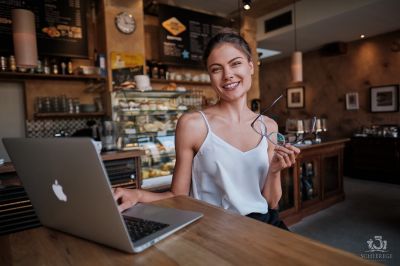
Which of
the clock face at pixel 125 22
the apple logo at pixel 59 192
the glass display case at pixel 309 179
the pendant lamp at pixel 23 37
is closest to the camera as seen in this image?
the apple logo at pixel 59 192

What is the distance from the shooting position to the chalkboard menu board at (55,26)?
10.8ft

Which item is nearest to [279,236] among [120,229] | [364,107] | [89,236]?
[120,229]

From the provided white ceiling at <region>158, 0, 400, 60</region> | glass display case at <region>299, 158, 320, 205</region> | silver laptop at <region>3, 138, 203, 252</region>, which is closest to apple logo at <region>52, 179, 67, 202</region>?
silver laptop at <region>3, 138, 203, 252</region>

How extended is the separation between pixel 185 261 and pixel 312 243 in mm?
303

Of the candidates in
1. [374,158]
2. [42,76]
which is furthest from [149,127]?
[374,158]

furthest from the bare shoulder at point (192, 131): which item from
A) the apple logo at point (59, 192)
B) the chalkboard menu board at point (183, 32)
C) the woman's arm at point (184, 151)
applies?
the chalkboard menu board at point (183, 32)

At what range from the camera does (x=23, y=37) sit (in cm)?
255

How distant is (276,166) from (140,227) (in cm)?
60

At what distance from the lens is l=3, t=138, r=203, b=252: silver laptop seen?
585mm

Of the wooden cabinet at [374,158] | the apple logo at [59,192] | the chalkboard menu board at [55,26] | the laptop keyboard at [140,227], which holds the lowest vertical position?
the wooden cabinet at [374,158]

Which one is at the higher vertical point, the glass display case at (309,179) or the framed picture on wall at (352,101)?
the framed picture on wall at (352,101)

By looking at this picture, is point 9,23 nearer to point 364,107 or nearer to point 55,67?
point 55,67

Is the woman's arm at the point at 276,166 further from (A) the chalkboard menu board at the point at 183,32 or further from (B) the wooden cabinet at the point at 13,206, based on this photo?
(A) the chalkboard menu board at the point at 183,32

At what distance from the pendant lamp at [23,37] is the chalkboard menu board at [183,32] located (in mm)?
2048
